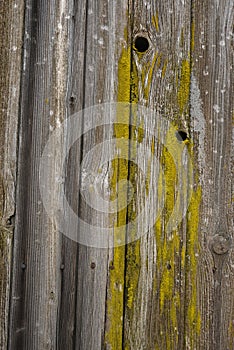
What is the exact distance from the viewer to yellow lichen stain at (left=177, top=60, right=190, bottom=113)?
1.90 m

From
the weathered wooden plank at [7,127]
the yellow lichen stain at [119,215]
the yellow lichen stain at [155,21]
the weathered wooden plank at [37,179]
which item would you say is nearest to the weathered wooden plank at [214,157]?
the yellow lichen stain at [155,21]

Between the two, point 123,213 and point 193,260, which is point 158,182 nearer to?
point 123,213

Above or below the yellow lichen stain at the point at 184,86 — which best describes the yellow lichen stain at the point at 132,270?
below

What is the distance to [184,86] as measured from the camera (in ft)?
6.25

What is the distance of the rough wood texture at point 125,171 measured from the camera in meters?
1.88

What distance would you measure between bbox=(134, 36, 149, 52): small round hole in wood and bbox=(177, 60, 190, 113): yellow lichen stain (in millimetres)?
153

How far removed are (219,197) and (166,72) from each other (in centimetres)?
51

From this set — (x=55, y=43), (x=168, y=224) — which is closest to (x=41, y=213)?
(x=168, y=224)

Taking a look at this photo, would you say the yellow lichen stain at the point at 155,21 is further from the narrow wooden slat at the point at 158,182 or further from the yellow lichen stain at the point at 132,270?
the yellow lichen stain at the point at 132,270

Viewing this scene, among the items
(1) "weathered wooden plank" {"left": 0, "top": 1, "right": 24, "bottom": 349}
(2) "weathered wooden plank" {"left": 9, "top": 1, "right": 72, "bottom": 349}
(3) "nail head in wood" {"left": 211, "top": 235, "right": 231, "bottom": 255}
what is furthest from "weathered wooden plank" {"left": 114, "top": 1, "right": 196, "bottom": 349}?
(1) "weathered wooden plank" {"left": 0, "top": 1, "right": 24, "bottom": 349}

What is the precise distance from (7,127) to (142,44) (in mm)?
594

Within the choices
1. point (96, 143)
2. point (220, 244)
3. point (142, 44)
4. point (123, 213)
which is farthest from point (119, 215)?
point (142, 44)

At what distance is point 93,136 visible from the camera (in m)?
1.92

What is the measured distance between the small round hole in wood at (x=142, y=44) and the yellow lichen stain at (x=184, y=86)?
153 mm
